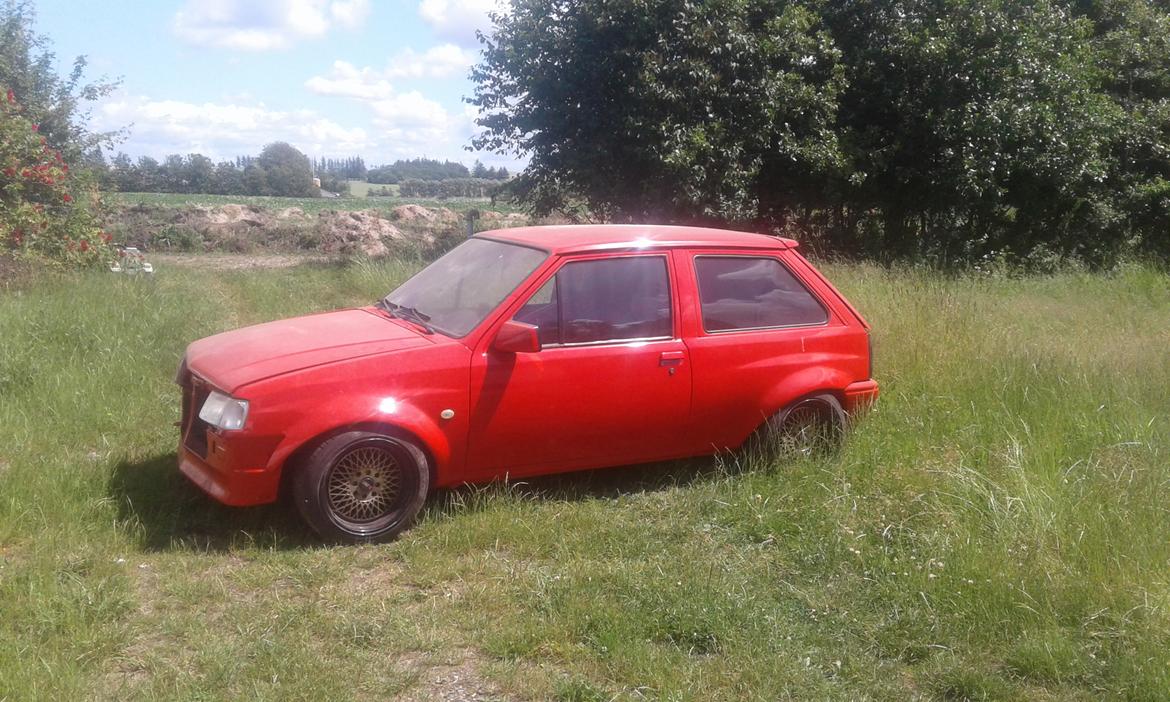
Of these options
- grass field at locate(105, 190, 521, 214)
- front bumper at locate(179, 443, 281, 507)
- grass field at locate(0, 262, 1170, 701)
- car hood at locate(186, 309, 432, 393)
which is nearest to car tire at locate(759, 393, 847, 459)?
grass field at locate(0, 262, 1170, 701)

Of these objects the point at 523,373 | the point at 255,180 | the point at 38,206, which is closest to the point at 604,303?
the point at 523,373

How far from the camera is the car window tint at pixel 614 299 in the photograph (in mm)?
5602

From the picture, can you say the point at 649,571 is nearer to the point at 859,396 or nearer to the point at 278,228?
the point at 859,396

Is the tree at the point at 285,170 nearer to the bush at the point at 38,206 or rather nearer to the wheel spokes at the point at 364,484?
the bush at the point at 38,206

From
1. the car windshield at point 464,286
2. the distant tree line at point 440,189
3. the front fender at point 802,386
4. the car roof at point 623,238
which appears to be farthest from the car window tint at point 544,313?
the distant tree line at point 440,189

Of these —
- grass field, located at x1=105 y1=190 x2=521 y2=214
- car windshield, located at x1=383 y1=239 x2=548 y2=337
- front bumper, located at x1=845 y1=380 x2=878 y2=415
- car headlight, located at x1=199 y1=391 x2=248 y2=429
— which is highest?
grass field, located at x1=105 y1=190 x2=521 y2=214

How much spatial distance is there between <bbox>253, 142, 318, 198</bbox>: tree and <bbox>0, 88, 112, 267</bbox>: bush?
3893cm

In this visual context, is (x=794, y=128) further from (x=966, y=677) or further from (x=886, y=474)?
(x=966, y=677)

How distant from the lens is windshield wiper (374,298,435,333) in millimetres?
5656

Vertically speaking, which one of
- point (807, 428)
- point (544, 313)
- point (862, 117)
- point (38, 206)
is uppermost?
point (862, 117)

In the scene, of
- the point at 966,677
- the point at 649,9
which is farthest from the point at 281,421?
the point at 649,9

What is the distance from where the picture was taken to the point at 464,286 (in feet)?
19.3

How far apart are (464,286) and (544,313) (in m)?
0.61

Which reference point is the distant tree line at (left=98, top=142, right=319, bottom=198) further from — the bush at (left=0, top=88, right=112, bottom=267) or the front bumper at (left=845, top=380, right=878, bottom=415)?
the front bumper at (left=845, top=380, right=878, bottom=415)
